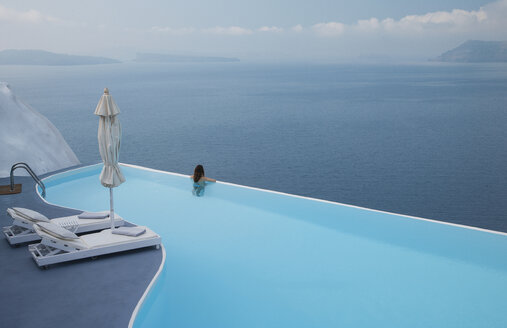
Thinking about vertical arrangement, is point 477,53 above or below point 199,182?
above

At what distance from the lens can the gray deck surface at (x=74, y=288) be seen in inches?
157

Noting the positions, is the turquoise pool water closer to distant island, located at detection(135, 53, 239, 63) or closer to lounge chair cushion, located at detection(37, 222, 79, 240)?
lounge chair cushion, located at detection(37, 222, 79, 240)

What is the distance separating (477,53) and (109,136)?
1556 inches

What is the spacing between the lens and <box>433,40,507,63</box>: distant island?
3719 cm

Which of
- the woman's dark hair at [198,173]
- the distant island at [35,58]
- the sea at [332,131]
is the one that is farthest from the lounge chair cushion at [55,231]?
the distant island at [35,58]

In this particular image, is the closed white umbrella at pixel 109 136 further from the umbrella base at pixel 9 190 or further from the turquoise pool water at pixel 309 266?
the umbrella base at pixel 9 190

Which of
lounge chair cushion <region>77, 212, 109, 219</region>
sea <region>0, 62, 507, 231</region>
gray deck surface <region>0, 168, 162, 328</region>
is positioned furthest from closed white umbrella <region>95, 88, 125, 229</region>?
sea <region>0, 62, 507, 231</region>

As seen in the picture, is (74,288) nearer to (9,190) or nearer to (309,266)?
(309,266)

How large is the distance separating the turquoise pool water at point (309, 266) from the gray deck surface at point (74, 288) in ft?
0.68

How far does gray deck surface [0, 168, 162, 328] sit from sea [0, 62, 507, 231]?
1031 cm

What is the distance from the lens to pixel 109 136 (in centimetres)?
531

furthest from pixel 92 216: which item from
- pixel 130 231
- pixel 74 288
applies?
pixel 74 288

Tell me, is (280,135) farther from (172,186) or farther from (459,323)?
(459,323)

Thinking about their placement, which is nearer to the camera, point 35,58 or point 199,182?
point 199,182
